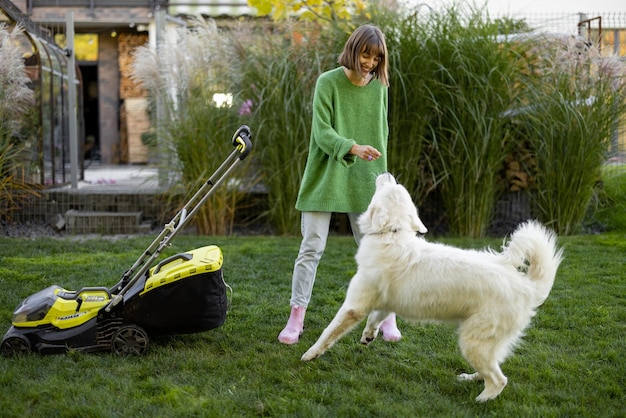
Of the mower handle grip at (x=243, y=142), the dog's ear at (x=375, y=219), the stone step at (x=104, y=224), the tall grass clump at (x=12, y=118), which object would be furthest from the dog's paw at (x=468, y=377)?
the tall grass clump at (x=12, y=118)

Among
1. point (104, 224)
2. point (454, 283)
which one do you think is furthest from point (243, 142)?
point (104, 224)

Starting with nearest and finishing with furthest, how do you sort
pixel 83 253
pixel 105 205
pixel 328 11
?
pixel 83 253 → pixel 105 205 → pixel 328 11

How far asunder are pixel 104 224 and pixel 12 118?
1363mm

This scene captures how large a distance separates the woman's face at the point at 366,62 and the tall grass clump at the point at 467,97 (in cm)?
262

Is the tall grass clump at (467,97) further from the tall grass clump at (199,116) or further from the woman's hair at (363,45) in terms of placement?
the woman's hair at (363,45)

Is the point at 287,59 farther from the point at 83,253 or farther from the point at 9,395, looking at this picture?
the point at 9,395

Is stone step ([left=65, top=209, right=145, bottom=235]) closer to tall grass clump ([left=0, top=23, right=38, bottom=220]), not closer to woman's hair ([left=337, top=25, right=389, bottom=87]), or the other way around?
tall grass clump ([left=0, top=23, right=38, bottom=220])

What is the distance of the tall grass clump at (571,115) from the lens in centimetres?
611

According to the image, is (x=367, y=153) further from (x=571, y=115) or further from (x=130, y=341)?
(x=571, y=115)

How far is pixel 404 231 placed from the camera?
2.88 meters

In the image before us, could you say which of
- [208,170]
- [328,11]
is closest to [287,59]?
[208,170]

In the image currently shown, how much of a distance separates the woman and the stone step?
3768 millimetres

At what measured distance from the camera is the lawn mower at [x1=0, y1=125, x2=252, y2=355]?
3111 mm

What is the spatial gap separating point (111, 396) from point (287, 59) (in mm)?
4237
